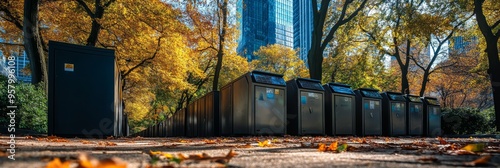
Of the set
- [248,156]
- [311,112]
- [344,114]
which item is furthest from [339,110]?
[248,156]

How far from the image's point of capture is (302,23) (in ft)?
126

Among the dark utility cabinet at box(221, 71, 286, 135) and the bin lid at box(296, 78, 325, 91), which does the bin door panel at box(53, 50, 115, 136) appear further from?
the bin lid at box(296, 78, 325, 91)

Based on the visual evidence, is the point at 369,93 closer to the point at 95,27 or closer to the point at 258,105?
the point at 258,105

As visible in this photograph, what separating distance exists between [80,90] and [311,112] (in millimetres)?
6521

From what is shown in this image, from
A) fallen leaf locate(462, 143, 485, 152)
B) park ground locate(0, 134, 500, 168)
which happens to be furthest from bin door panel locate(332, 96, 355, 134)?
fallen leaf locate(462, 143, 485, 152)

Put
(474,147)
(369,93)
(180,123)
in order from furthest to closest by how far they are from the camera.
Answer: (180,123)
(369,93)
(474,147)

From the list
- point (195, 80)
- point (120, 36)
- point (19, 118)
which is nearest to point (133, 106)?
point (195, 80)

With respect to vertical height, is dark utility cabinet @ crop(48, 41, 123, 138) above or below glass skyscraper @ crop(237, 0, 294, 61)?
below

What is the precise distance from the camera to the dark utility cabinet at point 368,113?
43.5 ft

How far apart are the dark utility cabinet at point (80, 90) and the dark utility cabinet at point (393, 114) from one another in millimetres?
10617

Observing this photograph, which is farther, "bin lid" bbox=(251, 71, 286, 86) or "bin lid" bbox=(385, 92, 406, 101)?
"bin lid" bbox=(385, 92, 406, 101)

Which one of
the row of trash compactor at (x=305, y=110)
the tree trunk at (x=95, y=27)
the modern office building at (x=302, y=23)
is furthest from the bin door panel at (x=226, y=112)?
the modern office building at (x=302, y=23)

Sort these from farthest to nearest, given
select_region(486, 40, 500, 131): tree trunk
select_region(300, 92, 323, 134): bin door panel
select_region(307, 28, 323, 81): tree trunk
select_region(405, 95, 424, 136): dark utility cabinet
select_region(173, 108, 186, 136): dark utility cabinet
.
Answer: select_region(173, 108, 186, 136): dark utility cabinet < select_region(405, 95, 424, 136): dark utility cabinet < select_region(307, 28, 323, 81): tree trunk < select_region(486, 40, 500, 131): tree trunk < select_region(300, 92, 323, 134): bin door panel

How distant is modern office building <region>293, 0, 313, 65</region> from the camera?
34281 mm
